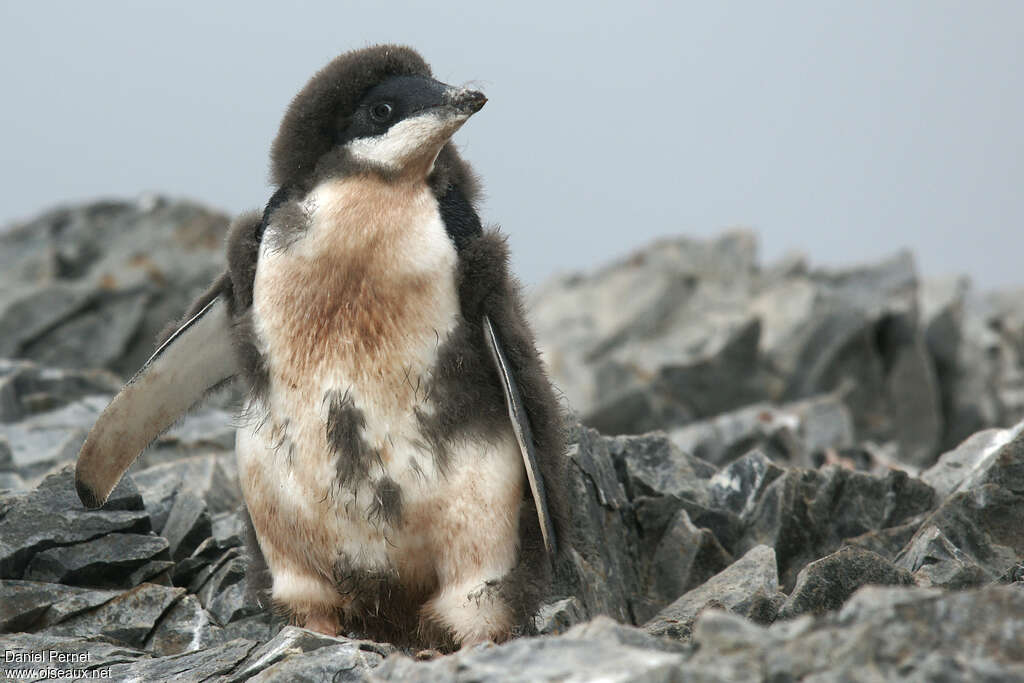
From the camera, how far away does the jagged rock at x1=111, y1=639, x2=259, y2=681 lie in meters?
3.56

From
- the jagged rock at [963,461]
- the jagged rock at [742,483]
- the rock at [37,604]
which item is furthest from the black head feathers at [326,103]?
the jagged rock at [963,461]

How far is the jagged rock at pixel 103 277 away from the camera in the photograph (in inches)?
435

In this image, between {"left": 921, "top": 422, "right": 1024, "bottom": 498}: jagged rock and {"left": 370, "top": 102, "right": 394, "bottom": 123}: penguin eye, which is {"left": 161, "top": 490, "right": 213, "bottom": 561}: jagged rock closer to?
{"left": 370, "top": 102, "right": 394, "bottom": 123}: penguin eye

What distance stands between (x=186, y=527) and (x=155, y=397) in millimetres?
805

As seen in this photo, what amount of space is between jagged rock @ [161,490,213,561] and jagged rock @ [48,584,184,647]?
1.60ft

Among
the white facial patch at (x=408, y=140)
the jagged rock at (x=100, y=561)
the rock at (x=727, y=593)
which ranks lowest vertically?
the rock at (x=727, y=593)

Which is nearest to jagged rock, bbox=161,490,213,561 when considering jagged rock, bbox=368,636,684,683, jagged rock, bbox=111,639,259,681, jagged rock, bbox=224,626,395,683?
jagged rock, bbox=111,639,259,681

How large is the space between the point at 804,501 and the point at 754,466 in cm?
41

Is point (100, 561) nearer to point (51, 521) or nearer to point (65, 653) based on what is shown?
point (51, 521)

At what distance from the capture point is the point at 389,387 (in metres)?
3.79

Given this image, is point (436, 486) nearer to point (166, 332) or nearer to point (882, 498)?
point (166, 332)

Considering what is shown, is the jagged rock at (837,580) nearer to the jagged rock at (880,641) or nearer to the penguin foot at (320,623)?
the jagged rock at (880,641)

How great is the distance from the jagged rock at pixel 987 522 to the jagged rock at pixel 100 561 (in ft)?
8.81

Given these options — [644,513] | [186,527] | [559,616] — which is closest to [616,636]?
[559,616]
